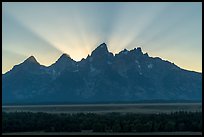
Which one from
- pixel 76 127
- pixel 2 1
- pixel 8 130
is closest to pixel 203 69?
pixel 2 1

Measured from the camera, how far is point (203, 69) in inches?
277

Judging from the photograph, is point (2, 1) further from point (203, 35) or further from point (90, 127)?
point (90, 127)

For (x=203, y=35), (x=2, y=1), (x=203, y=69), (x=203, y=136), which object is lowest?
(x=203, y=136)

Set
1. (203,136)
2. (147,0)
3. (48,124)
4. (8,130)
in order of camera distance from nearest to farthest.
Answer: (203,136), (147,0), (8,130), (48,124)

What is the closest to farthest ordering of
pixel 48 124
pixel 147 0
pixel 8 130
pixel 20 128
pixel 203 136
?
1. pixel 203 136
2. pixel 147 0
3. pixel 8 130
4. pixel 20 128
5. pixel 48 124

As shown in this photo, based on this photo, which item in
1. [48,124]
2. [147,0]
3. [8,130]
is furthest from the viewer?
[48,124]

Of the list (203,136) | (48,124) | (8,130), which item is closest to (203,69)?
(203,136)

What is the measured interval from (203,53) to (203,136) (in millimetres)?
1303

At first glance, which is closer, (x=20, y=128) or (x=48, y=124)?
(x=20, y=128)

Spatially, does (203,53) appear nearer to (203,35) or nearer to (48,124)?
(203,35)

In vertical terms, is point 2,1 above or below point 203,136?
above

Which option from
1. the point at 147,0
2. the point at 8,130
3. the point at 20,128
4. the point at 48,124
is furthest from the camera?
the point at 48,124

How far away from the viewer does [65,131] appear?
4806cm

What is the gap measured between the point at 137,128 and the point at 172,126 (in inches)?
156
